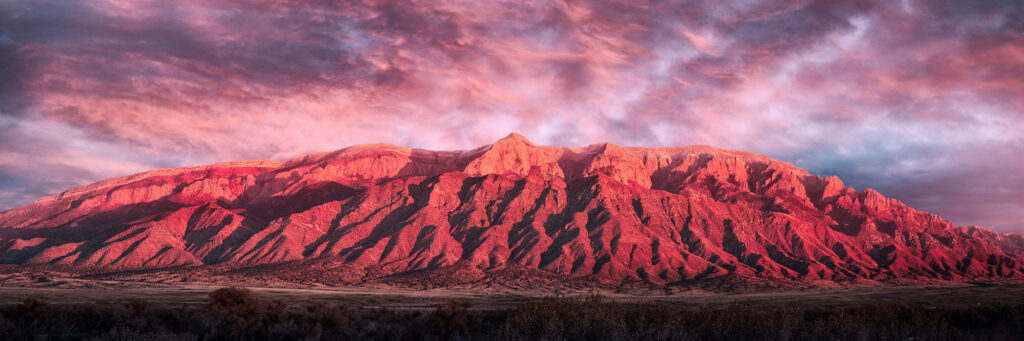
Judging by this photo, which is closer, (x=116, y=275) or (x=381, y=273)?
(x=116, y=275)

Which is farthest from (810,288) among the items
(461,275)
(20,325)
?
(20,325)

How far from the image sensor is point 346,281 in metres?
181

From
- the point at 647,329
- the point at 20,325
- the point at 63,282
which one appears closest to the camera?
the point at 647,329

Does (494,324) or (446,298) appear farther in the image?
(446,298)

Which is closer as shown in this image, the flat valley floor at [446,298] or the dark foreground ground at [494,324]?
the dark foreground ground at [494,324]

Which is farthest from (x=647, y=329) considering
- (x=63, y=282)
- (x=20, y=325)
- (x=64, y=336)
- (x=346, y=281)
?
(x=63, y=282)

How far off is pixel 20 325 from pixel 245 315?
1332 cm

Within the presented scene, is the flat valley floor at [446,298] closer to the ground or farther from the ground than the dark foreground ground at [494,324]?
closer to the ground

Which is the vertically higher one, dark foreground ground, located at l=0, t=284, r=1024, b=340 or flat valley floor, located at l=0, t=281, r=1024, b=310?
dark foreground ground, located at l=0, t=284, r=1024, b=340

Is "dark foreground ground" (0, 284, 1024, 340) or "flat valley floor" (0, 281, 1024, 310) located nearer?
"dark foreground ground" (0, 284, 1024, 340)

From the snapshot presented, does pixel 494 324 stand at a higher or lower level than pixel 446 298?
higher

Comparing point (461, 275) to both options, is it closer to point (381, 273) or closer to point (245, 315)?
point (381, 273)

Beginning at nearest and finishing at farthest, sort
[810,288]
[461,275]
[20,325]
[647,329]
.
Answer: [647,329] < [20,325] < [810,288] < [461,275]

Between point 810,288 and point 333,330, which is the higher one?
point 333,330
